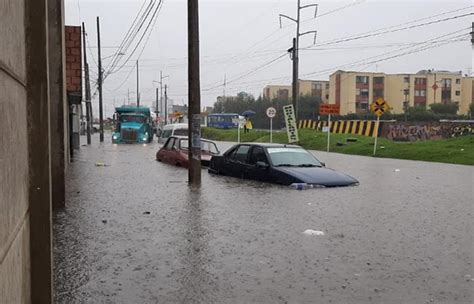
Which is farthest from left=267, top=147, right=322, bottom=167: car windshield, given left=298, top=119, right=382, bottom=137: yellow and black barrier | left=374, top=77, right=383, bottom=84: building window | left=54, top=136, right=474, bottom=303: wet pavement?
left=374, top=77, right=383, bottom=84: building window

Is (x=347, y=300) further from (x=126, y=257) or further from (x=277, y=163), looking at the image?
(x=277, y=163)

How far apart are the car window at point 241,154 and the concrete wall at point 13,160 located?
498 inches

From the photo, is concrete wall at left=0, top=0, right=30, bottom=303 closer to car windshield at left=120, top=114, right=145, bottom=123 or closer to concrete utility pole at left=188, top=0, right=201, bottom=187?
concrete utility pole at left=188, top=0, right=201, bottom=187

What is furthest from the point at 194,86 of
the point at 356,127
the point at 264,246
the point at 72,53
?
the point at 356,127

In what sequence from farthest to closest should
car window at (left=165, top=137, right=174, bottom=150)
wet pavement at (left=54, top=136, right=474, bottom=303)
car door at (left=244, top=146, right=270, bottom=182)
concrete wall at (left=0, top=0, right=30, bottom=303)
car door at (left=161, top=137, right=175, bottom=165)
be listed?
1. car window at (left=165, top=137, right=174, bottom=150)
2. car door at (left=161, top=137, right=175, bottom=165)
3. car door at (left=244, top=146, right=270, bottom=182)
4. wet pavement at (left=54, top=136, right=474, bottom=303)
5. concrete wall at (left=0, top=0, right=30, bottom=303)

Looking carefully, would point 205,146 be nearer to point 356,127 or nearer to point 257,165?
point 257,165

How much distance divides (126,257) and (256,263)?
161 cm

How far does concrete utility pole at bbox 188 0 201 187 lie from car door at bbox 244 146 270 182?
142 centimetres

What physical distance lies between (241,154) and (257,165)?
1.61m

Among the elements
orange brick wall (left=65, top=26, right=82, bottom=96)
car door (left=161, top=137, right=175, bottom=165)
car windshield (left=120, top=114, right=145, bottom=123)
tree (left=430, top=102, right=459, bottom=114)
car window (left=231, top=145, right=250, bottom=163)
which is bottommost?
car door (left=161, top=137, right=175, bottom=165)

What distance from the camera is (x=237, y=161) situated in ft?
54.3

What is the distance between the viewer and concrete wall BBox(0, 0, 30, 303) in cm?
269

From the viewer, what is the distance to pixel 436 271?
6.28 m

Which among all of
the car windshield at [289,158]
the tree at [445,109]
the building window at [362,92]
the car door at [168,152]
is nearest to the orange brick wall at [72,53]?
the car windshield at [289,158]
